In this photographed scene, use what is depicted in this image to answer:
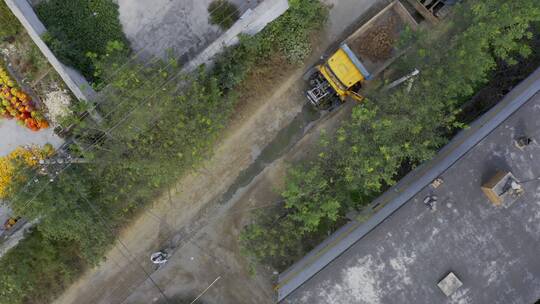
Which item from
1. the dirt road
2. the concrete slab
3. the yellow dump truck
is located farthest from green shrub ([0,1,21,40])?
the yellow dump truck

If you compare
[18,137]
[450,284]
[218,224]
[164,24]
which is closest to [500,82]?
[450,284]

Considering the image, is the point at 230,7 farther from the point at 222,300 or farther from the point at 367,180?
the point at 222,300

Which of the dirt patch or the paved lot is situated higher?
the paved lot

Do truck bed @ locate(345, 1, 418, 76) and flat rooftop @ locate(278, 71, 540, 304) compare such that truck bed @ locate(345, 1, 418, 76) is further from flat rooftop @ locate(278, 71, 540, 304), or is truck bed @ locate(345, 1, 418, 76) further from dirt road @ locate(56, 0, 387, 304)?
flat rooftop @ locate(278, 71, 540, 304)

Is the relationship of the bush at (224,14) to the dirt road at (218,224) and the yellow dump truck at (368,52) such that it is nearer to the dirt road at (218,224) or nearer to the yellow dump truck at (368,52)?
the dirt road at (218,224)

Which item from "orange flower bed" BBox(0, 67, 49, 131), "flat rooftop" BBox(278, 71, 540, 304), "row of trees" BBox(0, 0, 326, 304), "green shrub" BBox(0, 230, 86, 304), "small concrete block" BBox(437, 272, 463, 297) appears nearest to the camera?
"small concrete block" BBox(437, 272, 463, 297)
